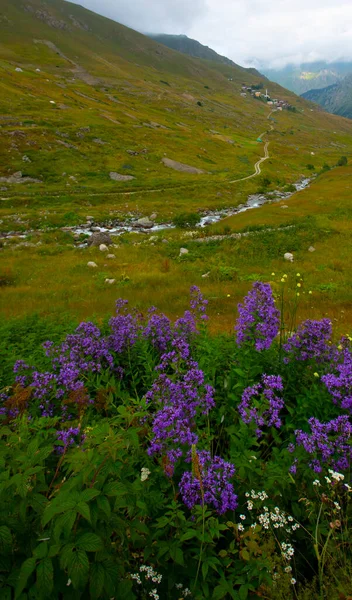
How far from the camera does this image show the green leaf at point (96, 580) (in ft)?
7.10

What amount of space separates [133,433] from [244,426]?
1.60 metres

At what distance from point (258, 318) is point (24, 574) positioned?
192 inches

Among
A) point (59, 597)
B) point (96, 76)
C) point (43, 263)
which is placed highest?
point (96, 76)

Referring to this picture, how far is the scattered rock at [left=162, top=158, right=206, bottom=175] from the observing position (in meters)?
76.3

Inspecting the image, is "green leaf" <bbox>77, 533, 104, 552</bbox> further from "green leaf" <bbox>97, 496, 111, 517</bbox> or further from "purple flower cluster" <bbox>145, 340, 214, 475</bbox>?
"purple flower cluster" <bbox>145, 340, 214, 475</bbox>

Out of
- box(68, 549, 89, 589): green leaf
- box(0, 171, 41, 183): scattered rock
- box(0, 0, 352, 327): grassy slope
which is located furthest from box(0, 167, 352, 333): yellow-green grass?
box(0, 171, 41, 183): scattered rock

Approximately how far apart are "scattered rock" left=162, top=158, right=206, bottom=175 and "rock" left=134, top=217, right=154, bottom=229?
3740 cm

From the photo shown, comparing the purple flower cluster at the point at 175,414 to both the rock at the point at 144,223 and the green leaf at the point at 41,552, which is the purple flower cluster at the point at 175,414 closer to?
the green leaf at the point at 41,552

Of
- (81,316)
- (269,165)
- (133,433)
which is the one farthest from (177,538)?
(269,165)

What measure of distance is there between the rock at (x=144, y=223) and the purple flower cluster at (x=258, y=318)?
36.8 m

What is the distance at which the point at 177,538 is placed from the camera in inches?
117

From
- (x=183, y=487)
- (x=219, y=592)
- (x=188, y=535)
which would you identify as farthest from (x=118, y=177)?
(x=219, y=592)

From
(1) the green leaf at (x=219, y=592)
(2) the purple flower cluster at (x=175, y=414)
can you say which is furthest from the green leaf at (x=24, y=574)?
(1) the green leaf at (x=219, y=592)

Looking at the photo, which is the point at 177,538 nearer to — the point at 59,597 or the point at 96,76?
the point at 59,597
